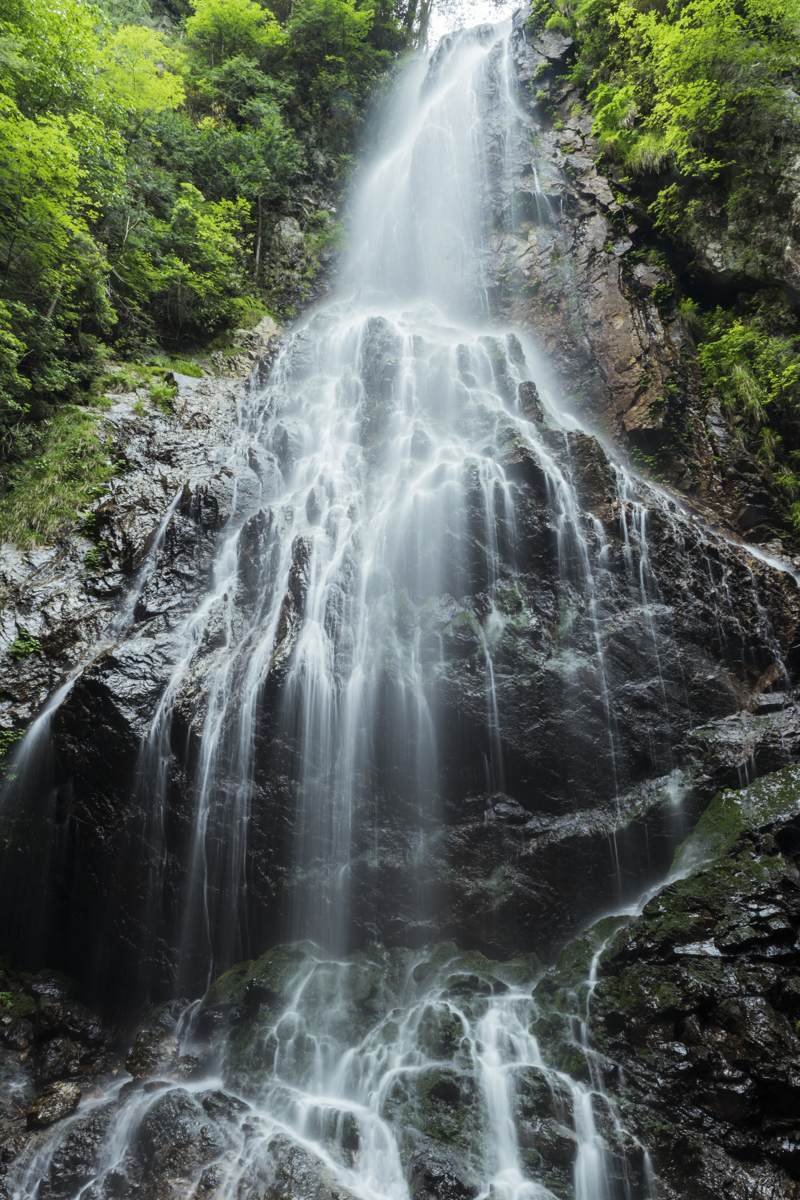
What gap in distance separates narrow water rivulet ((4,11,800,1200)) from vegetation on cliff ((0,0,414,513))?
4.46m

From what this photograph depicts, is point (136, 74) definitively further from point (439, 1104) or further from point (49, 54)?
point (439, 1104)

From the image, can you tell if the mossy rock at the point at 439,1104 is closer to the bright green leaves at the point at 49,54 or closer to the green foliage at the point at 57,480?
the green foliage at the point at 57,480

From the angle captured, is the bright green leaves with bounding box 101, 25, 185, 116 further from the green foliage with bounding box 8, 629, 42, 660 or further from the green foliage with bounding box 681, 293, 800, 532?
the green foliage with bounding box 681, 293, 800, 532

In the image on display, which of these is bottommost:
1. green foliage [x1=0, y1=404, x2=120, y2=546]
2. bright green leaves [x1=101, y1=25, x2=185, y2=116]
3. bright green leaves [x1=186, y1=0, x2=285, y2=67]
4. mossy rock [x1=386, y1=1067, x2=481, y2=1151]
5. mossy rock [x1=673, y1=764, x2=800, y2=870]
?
mossy rock [x1=386, y1=1067, x2=481, y2=1151]

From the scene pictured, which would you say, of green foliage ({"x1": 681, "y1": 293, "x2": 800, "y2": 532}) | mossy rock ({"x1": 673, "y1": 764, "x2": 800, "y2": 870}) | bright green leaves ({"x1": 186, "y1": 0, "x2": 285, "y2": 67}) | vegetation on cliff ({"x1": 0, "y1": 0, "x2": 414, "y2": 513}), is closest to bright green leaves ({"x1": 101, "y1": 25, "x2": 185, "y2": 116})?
vegetation on cliff ({"x1": 0, "y1": 0, "x2": 414, "y2": 513})

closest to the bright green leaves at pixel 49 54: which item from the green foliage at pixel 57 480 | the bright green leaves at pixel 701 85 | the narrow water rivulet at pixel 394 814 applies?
the green foliage at pixel 57 480

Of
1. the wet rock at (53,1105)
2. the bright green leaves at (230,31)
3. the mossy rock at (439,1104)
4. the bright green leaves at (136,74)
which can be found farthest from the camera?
the bright green leaves at (230,31)

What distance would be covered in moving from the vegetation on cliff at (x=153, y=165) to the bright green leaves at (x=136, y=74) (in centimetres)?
4

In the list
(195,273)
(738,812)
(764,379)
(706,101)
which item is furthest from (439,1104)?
(706,101)

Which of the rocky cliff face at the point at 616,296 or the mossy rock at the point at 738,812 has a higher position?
the rocky cliff face at the point at 616,296

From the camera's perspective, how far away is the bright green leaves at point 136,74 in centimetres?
1310

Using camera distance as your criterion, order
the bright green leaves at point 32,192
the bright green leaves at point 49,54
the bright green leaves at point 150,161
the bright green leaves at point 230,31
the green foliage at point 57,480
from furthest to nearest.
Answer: the bright green leaves at point 230,31 < the bright green leaves at point 49,54 < the bright green leaves at point 150,161 < the green foliage at point 57,480 < the bright green leaves at point 32,192

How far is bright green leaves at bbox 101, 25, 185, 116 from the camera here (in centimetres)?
1310

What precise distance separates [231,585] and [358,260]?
13.2 meters
